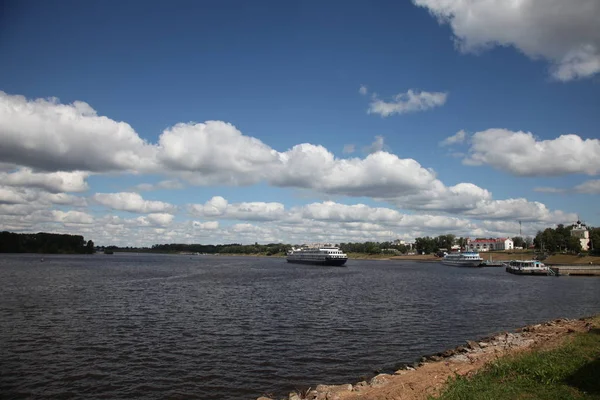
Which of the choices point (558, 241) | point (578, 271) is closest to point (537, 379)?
point (578, 271)

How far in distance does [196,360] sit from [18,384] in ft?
31.2

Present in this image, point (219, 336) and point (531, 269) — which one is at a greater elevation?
point (531, 269)

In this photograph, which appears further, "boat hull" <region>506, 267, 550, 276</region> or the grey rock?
"boat hull" <region>506, 267, 550, 276</region>

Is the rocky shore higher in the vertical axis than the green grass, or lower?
lower

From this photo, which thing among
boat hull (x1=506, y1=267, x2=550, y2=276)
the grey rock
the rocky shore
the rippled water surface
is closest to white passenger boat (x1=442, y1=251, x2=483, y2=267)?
boat hull (x1=506, y1=267, x2=550, y2=276)

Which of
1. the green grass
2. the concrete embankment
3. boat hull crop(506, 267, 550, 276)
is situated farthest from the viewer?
boat hull crop(506, 267, 550, 276)

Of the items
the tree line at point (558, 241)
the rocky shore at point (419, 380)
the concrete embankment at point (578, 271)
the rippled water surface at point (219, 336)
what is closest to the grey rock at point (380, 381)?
the rocky shore at point (419, 380)

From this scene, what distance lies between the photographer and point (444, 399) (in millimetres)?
13977

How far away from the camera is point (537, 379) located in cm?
1553

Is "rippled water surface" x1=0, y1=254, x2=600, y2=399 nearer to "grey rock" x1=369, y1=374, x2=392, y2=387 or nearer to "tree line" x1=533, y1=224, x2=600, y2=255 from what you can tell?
"grey rock" x1=369, y1=374, x2=392, y2=387

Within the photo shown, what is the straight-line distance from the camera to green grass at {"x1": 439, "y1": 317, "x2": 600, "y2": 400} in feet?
45.4

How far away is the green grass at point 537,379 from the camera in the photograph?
13.9 meters

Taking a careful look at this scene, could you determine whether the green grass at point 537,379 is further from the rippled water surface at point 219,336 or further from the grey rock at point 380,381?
the rippled water surface at point 219,336

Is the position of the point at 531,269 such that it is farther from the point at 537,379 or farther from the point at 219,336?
the point at 537,379
